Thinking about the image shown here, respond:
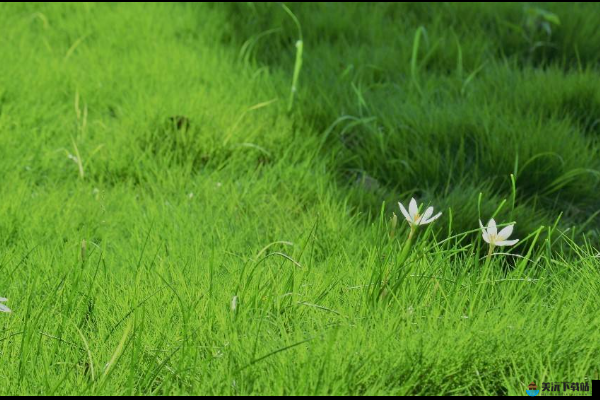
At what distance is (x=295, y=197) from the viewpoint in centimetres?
264

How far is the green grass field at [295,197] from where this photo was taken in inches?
63.4

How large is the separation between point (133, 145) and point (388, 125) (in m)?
1.01

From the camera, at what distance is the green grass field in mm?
1610

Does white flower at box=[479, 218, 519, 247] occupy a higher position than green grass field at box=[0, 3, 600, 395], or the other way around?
white flower at box=[479, 218, 519, 247]

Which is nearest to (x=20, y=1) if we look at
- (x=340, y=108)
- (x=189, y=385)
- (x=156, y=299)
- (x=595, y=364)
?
(x=340, y=108)

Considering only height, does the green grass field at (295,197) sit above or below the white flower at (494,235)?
below

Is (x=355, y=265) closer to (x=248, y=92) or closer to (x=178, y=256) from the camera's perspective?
(x=178, y=256)

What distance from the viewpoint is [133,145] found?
9.49 feet

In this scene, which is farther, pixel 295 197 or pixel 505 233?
pixel 295 197

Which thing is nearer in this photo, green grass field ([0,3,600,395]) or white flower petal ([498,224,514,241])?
green grass field ([0,3,600,395])

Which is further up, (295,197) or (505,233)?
(505,233)

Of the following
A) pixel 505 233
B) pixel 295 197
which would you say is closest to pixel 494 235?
pixel 505 233

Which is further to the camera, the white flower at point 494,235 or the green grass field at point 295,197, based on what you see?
the white flower at point 494,235

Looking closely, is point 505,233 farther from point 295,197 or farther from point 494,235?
point 295,197
